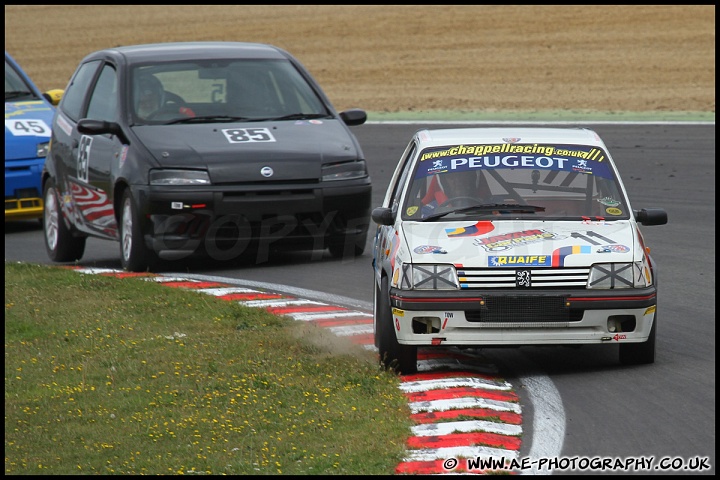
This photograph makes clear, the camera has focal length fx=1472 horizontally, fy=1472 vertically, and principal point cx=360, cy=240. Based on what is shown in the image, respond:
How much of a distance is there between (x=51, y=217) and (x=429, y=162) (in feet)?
19.6

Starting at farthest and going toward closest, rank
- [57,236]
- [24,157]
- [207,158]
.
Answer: [24,157] < [57,236] < [207,158]

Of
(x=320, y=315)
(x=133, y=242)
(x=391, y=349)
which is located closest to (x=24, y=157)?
(x=133, y=242)

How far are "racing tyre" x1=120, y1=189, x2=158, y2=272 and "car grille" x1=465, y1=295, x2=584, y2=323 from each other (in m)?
4.95

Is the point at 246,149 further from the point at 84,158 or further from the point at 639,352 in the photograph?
the point at 639,352

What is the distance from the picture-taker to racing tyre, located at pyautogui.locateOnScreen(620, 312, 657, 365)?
8.55m

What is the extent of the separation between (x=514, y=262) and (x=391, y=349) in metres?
0.88

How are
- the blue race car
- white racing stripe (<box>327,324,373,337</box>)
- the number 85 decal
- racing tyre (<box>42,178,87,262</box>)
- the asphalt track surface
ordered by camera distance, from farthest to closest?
the blue race car < racing tyre (<box>42,178,87,262</box>) < the number 85 decal < white racing stripe (<box>327,324,373,337</box>) < the asphalt track surface

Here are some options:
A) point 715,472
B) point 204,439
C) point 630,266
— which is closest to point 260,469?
point 204,439

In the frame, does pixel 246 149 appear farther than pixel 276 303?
Yes

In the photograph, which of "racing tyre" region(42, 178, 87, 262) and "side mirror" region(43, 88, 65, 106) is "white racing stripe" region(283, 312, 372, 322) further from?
"side mirror" region(43, 88, 65, 106)

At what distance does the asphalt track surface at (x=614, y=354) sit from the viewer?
23.2 feet

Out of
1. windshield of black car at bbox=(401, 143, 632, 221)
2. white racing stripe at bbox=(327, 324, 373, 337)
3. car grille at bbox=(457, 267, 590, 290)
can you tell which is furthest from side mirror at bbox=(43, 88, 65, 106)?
car grille at bbox=(457, 267, 590, 290)

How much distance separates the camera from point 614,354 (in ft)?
29.8

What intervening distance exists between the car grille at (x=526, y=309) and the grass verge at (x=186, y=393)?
27.0 inches
